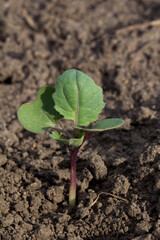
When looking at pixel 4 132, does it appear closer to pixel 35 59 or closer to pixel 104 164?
pixel 104 164

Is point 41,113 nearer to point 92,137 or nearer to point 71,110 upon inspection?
point 71,110

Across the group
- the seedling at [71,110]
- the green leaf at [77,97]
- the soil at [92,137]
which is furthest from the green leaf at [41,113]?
the soil at [92,137]

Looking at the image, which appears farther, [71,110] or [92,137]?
[92,137]

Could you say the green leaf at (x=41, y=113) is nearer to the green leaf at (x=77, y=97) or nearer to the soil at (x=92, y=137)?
the green leaf at (x=77, y=97)

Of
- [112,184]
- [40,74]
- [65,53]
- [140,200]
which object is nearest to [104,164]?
[112,184]

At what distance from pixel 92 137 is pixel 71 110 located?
830 mm

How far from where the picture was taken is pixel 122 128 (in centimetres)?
293

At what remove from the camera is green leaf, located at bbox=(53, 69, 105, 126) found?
206 cm

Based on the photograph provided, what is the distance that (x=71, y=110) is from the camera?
2.14m

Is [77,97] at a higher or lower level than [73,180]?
higher

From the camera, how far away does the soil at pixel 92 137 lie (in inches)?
85.2

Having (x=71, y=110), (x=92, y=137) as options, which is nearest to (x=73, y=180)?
(x=71, y=110)

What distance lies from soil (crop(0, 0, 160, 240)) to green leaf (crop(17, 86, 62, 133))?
1.45ft

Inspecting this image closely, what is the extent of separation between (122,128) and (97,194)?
766mm
